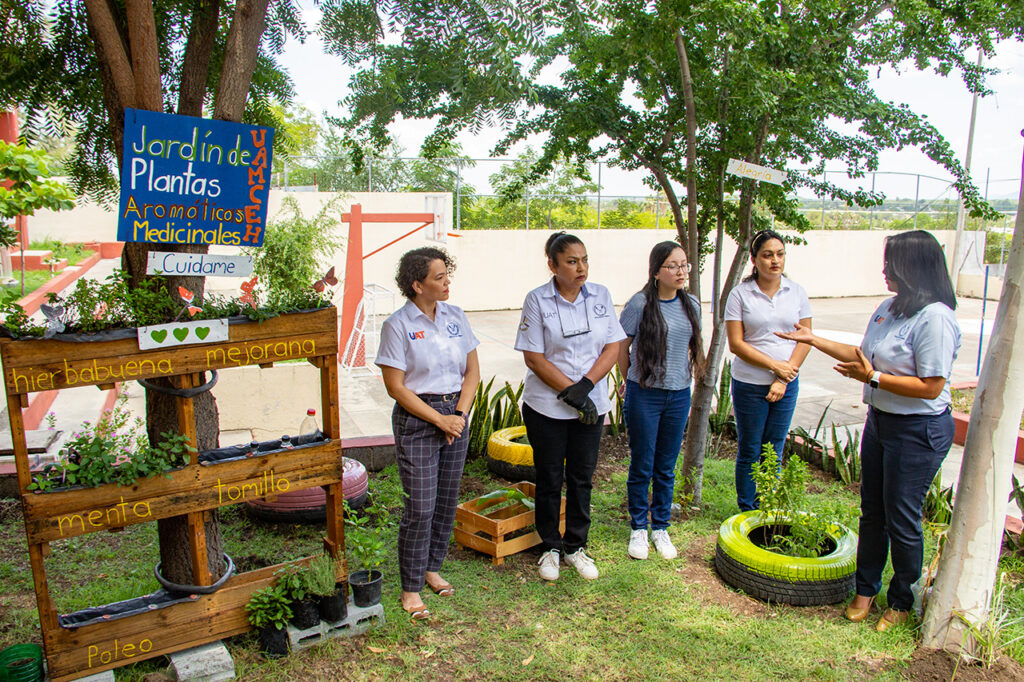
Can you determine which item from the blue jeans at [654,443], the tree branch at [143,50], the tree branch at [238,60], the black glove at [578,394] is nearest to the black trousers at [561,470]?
the black glove at [578,394]

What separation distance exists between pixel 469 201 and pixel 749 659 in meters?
14.6

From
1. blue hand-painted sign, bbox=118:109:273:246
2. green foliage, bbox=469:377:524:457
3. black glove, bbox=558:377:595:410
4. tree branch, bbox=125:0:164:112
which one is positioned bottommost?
green foliage, bbox=469:377:524:457

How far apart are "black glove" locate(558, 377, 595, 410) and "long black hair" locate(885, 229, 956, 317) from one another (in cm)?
136

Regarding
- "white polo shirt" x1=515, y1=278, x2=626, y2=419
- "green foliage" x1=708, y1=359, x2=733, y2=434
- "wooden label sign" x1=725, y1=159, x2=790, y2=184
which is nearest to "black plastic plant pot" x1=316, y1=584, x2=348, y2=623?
"white polo shirt" x1=515, y1=278, x2=626, y2=419

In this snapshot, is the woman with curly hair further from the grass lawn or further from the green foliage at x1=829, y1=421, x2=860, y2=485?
the green foliage at x1=829, y1=421, x2=860, y2=485

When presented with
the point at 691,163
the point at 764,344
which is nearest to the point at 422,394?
the point at 764,344

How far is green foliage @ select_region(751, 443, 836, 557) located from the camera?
3.54 meters

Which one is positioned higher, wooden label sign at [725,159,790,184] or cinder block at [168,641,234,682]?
wooden label sign at [725,159,790,184]

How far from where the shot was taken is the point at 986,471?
288cm

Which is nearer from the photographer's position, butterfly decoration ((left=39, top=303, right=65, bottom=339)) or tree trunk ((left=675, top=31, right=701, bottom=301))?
butterfly decoration ((left=39, top=303, right=65, bottom=339))

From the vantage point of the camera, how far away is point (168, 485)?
2693 mm

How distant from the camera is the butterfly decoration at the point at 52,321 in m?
2.44

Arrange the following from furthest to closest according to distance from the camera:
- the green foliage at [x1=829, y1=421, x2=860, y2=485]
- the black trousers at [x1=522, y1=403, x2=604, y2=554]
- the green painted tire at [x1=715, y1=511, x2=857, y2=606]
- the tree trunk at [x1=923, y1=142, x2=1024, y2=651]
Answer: the green foliage at [x1=829, y1=421, x2=860, y2=485] < the black trousers at [x1=522, y1=403, x2=604, y2=554] < the green painted tire at [x1=715, y1=511, x2=857, y2=606] < the tree trunk at [x1=923, y1=142, x2=1024, y2=651]

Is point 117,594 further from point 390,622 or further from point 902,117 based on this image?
point 902,117
